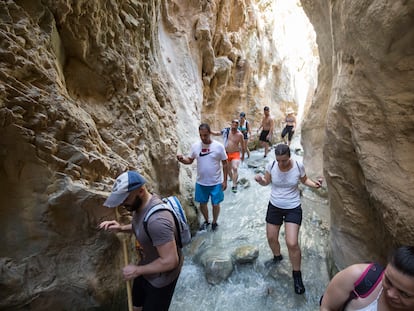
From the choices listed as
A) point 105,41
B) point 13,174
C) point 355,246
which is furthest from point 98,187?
point 355,246

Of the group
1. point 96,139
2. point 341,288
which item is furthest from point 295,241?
point 96,139

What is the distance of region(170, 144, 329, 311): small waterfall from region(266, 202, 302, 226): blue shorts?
37.2 inches

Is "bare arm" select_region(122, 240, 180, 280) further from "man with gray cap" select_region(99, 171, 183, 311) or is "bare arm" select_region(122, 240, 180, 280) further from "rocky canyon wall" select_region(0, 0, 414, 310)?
"rocky canyon wall" select_region(0, 0, 414, 310)

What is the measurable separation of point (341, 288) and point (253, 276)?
2.61 metres

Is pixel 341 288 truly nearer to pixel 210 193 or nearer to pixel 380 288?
pixel 380 288

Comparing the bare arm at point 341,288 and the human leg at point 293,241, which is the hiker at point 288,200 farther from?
the bare arm at point 341,288

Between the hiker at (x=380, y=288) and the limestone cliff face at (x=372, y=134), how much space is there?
2.79ft

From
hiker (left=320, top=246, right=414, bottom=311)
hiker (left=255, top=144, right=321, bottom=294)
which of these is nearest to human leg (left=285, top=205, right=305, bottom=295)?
hiker (left=255, top=144, right=321, bottom=294)

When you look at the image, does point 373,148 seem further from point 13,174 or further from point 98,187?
point 13,174

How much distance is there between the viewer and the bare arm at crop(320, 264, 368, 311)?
1682mm

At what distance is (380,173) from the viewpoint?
2479mm

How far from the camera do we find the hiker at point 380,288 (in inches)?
54.9

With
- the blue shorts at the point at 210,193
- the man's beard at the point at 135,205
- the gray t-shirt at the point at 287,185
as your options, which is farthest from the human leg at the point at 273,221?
the man's beard at the point at 135,205

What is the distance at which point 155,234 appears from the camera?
79.3 inches
